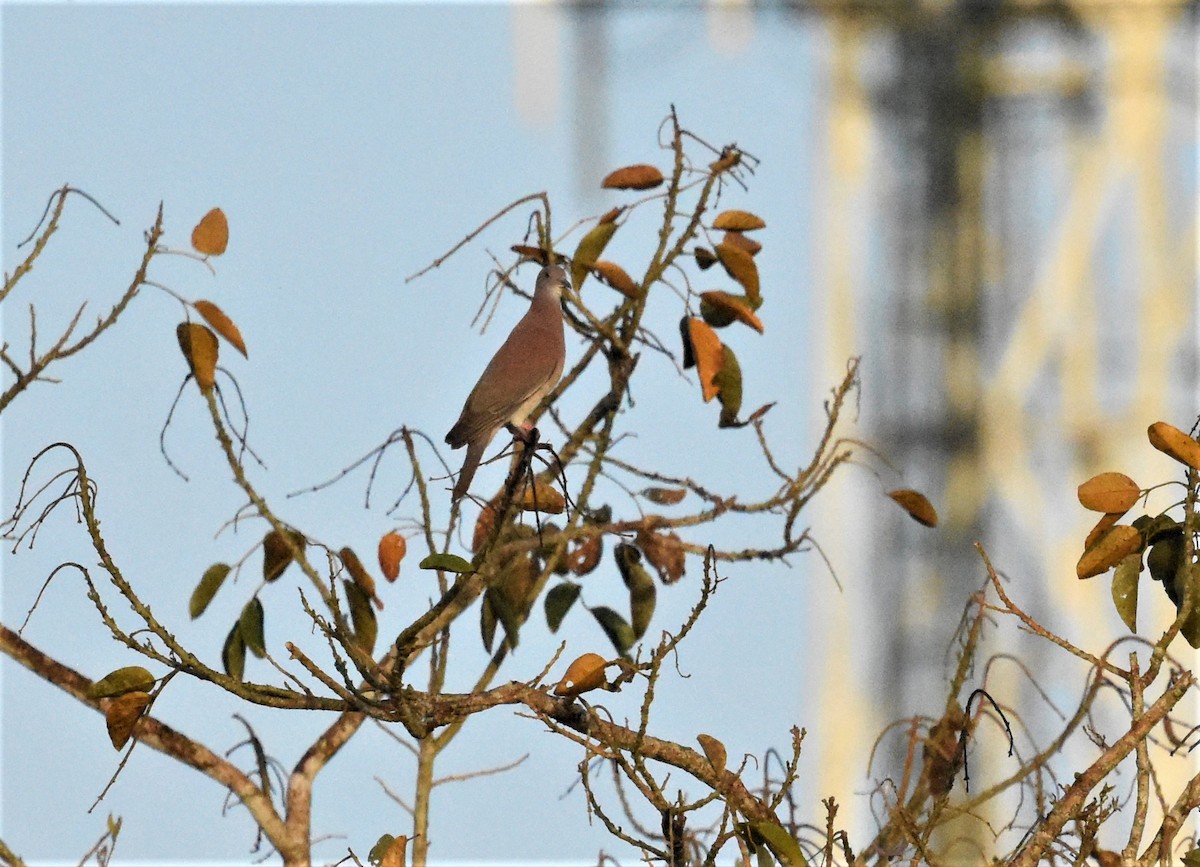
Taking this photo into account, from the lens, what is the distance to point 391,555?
7.36ft

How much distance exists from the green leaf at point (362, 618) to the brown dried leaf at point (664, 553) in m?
0.46

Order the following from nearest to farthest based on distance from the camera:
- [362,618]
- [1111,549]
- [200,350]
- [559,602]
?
[1111,549] → [200,350] → [362,618] → [559,602]

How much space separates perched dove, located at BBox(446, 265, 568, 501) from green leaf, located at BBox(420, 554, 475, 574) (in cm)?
49

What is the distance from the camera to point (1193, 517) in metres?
1.75

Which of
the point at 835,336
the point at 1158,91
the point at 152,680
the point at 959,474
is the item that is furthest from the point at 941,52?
the point at 152,680

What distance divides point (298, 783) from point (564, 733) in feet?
1.93

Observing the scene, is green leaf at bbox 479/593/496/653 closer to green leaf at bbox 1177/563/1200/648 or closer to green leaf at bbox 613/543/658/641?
green leaf at bbox 613/543/658/641

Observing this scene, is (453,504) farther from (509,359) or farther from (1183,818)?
(1183,818)

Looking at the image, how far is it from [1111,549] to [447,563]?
0.78 metres

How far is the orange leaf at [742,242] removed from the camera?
236 cm

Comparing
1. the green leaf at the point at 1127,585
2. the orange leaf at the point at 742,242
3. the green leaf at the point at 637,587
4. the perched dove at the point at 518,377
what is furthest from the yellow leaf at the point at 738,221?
the green leaf at the point at 1127,585

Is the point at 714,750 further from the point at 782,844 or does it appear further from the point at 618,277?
the point at 618,277

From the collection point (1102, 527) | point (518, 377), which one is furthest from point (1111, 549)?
point (518, 377)

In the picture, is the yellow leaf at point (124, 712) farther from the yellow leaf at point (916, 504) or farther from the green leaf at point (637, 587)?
the yellow leaf at point (916, 504)
